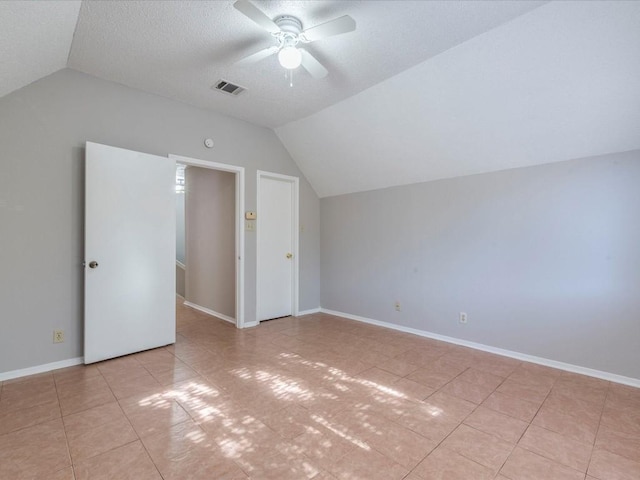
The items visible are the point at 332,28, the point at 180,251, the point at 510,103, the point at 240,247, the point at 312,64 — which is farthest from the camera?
the point at 180,251

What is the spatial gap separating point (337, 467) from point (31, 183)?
3.34m

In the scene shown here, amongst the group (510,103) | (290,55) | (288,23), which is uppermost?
(288,23)

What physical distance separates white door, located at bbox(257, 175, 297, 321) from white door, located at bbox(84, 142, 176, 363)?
1.34 metres

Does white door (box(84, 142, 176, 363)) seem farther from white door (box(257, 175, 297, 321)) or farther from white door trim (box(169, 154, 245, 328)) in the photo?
white door (box(257, 175, 297, 321))

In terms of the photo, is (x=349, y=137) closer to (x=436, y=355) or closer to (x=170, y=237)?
(x=170, y=237)

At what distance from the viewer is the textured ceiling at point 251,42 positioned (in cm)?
213

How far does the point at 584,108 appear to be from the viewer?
2531 mm

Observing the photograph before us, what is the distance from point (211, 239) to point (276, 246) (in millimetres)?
1096

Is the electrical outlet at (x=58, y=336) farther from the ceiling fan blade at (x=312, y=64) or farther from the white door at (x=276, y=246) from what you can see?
the ceiling fan blade at (x=312, y=64)

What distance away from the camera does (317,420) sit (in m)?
2.07

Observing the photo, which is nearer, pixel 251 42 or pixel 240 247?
pixel 251 42

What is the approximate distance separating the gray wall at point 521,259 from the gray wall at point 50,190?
9.76 feet

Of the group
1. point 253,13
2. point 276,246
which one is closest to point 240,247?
point 276,246

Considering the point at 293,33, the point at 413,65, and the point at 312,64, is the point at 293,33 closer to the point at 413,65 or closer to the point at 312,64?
the point at 312,64
